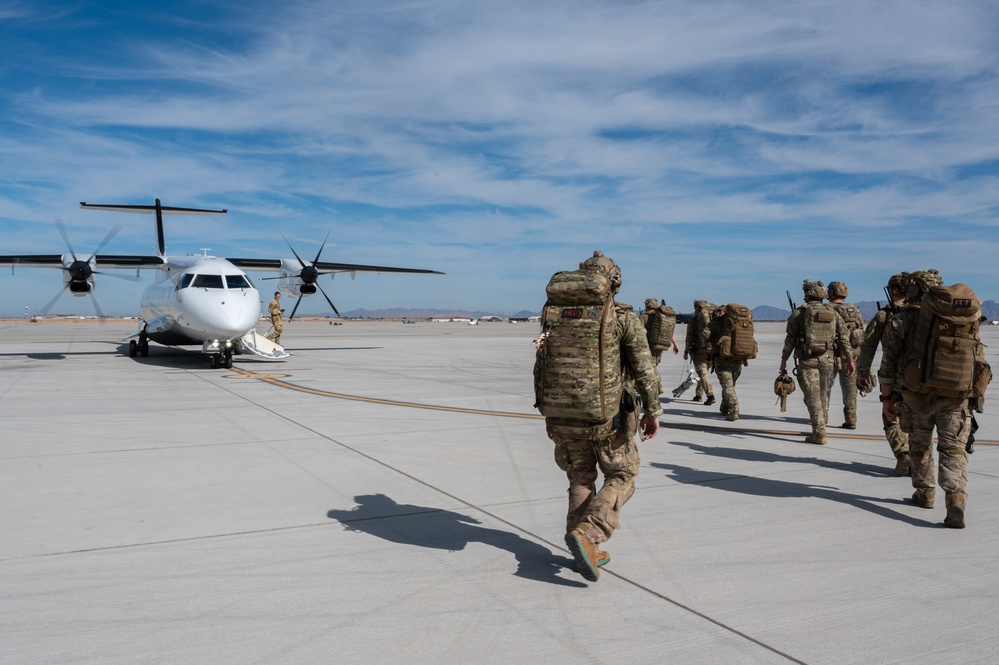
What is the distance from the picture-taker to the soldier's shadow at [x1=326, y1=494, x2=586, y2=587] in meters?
4.55

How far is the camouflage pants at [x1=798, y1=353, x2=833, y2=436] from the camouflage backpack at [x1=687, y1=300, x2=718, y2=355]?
238 cm

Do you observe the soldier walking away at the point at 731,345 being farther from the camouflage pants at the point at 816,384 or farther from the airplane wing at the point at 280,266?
the airplane wing at the point at 280,266

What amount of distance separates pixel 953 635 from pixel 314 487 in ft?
15.9

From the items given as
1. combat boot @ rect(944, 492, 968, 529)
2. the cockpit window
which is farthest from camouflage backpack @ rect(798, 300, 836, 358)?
the cockpit window

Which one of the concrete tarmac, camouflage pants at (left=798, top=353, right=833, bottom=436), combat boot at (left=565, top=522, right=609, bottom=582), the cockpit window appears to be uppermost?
the cockpit window

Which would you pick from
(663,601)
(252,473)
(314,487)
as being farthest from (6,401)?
(663,601)

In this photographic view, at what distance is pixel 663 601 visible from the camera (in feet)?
13.0

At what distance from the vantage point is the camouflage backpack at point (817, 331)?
8820 millimetres

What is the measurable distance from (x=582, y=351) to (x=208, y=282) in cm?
1623

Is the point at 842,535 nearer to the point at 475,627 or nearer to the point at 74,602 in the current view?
the point at 475,627

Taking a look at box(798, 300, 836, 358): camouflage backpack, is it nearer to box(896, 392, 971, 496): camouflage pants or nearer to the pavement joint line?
box(896, 392, 971, 496): camouflage pants

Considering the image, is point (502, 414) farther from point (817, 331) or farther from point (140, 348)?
point (140, 348)

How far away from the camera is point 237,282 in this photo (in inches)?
738

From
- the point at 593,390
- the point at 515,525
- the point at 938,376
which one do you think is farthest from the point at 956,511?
the point at 515,525
